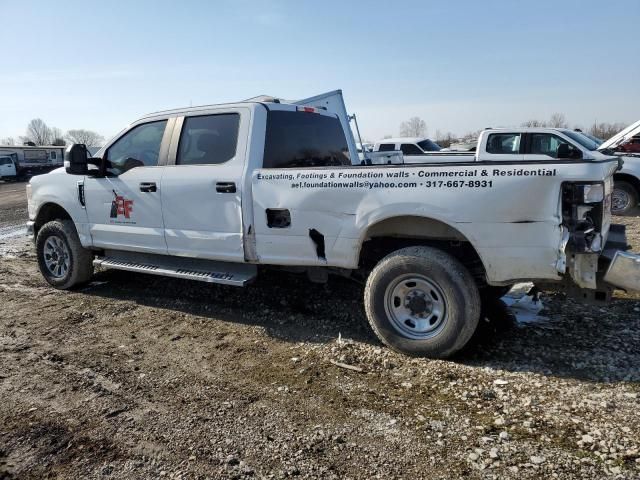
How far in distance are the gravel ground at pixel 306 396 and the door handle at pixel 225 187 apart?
1285mm

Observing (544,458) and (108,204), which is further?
(108,204)

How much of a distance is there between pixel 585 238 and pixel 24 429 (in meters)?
3.74

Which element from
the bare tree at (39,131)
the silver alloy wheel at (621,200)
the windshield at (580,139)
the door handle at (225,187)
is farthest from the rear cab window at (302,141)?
the bare tree at (39,131)

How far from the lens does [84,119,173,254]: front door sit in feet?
16.7

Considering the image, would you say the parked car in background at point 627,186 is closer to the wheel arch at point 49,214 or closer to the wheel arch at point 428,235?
the wheel arch at point 428,235

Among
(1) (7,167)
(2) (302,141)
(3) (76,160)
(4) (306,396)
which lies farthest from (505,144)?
(1) (7,167)

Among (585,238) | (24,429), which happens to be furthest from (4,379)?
(585,238)

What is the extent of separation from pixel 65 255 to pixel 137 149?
1.77m

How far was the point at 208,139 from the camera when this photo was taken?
4855mm

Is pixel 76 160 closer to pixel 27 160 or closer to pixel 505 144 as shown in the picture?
pixel 505 144

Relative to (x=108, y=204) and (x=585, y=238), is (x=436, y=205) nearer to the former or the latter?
(x=585, y=238)

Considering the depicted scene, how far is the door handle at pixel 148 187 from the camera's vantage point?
5020mm

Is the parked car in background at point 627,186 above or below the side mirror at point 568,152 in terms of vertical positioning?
below

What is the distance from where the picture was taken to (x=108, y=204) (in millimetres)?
5461
